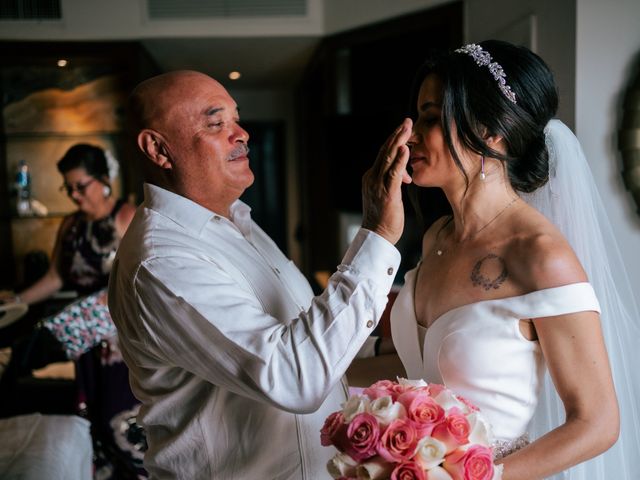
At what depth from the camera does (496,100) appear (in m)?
1.33

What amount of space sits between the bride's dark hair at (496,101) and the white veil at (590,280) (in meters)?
0.13

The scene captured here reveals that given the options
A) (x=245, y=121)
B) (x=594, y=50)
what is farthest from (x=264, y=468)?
(x=245, y=121)

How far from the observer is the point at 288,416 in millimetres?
1291

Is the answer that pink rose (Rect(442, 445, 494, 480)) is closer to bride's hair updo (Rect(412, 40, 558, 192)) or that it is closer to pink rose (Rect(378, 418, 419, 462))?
pink rose (Rect(378, 418, 419, 462))

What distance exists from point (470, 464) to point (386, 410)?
6.0 inches

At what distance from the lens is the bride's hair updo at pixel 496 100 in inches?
52.7

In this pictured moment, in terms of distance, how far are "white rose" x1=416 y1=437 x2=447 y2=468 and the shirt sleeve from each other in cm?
23

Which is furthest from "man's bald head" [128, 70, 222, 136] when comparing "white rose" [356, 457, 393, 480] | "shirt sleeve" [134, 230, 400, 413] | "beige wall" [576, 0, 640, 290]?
"beige wall" [576, 0, 640, 290]

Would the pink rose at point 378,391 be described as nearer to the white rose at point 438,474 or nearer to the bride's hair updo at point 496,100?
the white rose at point 438,474

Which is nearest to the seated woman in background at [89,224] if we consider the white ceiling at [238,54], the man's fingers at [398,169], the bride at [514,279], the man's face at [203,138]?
the white ceiling at [238,54]

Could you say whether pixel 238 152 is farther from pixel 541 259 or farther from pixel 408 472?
pixel 408 472

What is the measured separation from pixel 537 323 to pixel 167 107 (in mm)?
920

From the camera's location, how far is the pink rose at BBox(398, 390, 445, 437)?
96 cm

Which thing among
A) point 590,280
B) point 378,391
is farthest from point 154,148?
point 590,280
